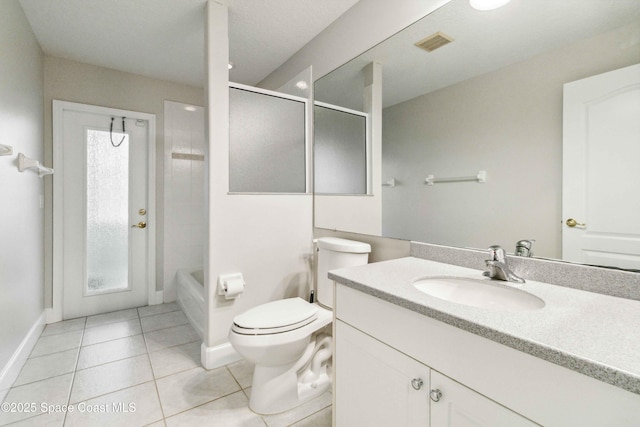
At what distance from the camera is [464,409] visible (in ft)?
2.45

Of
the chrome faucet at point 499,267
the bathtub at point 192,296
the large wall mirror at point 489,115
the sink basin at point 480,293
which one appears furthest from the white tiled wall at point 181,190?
the chrome faucet at point 499,267

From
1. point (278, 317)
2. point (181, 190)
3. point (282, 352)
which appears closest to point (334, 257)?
point (278, 317)

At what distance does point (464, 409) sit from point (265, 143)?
6.63 ft

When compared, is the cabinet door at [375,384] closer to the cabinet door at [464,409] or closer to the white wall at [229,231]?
the cabinet door at [464,409]

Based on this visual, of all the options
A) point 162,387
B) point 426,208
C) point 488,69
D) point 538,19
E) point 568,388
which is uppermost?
point 538,19

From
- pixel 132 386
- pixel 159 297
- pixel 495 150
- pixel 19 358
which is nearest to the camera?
pixel 495 150

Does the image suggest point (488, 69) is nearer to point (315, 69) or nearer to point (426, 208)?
point (426, 208)

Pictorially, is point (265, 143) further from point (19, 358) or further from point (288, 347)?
point (19, 358)

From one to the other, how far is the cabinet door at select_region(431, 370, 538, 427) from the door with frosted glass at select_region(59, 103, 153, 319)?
124 inches

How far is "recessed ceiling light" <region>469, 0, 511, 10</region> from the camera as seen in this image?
3.96ft

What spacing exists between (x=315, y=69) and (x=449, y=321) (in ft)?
6.98

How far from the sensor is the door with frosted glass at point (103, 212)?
107 inches

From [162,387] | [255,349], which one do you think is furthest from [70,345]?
[255,349]

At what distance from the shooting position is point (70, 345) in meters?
2.23
